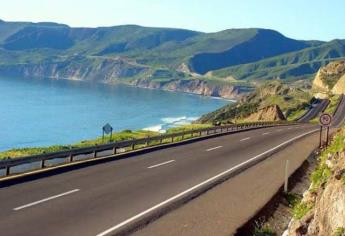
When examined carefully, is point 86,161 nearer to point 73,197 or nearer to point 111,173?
point 111,173

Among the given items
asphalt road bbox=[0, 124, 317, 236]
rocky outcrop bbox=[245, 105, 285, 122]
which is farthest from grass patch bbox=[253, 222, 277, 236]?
rocky outcrop bbox=[245, 105, 285, 122]

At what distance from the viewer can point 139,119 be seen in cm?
16938

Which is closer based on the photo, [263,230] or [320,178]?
[263,230]

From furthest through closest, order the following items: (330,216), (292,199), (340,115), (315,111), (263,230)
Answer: (315,111) → (340,115) → (292,199) → (263,230) → (330,216)

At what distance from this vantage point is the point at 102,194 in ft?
54.6

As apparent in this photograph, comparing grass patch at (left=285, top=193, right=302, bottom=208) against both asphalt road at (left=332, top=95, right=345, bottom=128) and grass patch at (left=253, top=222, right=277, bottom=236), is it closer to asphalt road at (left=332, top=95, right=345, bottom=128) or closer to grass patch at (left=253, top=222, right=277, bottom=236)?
grass patch at (left=253, top=222, right=277, bottom=236)

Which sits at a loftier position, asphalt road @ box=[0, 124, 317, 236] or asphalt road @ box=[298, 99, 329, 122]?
asphalt road @ box=[0, 124, 317, 236]

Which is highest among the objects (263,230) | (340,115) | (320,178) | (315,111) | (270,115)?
(320,178)

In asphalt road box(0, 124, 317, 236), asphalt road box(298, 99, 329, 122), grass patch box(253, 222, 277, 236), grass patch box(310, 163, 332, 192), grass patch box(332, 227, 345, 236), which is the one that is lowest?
asphalt road box(298, 99, 329, 122)

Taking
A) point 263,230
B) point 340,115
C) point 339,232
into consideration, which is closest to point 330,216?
point 339,232

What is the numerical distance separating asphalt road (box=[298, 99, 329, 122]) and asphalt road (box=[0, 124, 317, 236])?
100662mm

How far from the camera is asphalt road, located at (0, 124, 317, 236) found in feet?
42.0

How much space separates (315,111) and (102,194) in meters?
129

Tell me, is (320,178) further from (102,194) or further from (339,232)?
(339,232)
